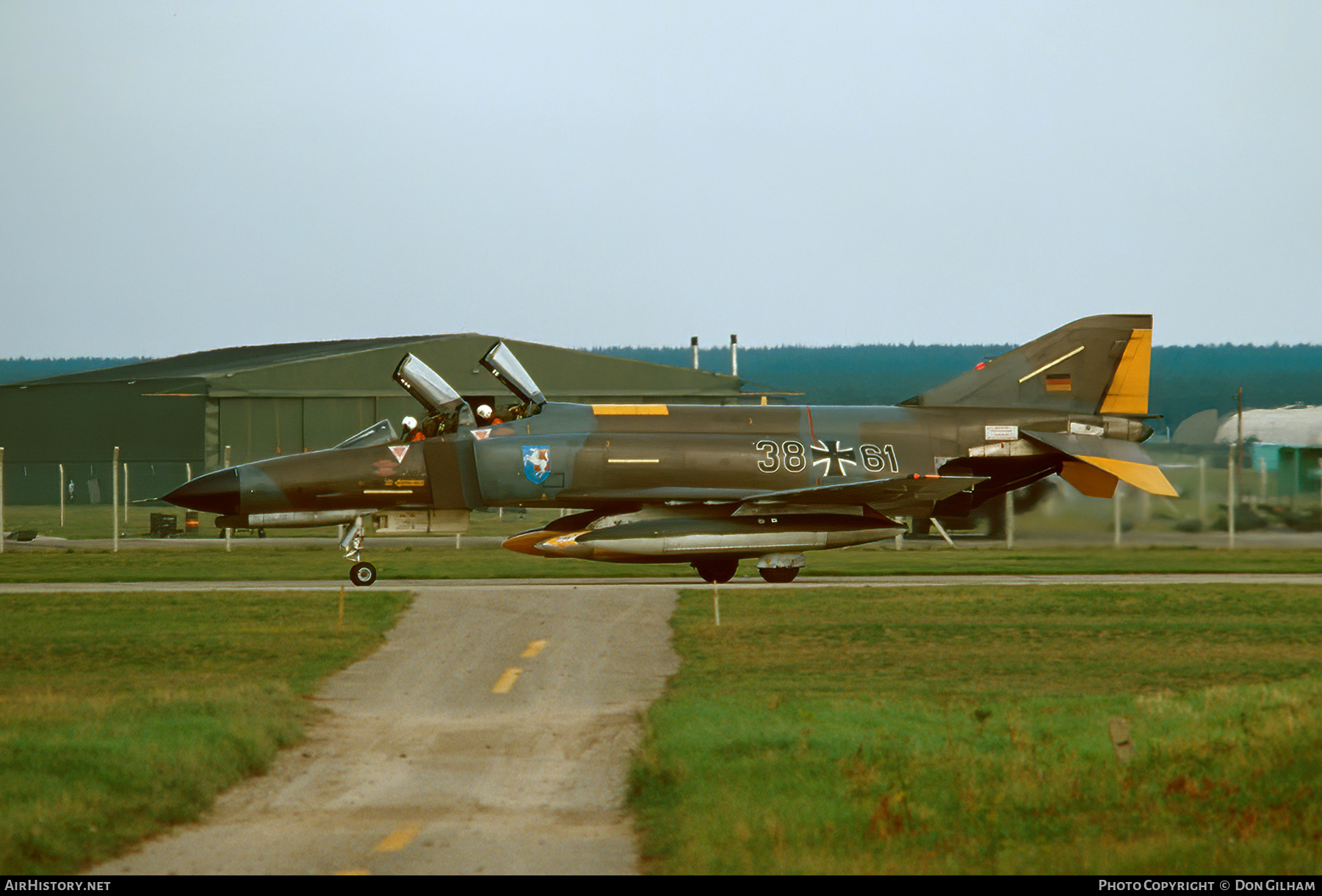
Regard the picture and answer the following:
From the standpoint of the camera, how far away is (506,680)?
48.6ft

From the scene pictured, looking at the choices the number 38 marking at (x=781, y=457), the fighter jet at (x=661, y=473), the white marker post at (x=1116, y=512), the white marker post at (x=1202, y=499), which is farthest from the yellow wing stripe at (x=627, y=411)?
the white marker post at (x=1202, y=499)

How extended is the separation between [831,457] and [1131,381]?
6433mm

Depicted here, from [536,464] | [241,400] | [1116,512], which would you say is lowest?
[1116,512]

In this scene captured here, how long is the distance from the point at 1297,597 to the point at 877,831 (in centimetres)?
1683

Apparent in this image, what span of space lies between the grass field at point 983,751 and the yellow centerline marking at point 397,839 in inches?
57.5

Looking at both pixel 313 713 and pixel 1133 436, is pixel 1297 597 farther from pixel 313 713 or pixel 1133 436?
pixel 313 713

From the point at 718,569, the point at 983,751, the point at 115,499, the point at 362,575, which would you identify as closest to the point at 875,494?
the point at 718,569

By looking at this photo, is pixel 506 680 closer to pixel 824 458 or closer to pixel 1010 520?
pixel 824 458

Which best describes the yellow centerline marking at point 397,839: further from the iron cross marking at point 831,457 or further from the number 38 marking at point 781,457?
the iron cross marking at point 831,457

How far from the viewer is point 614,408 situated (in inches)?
960

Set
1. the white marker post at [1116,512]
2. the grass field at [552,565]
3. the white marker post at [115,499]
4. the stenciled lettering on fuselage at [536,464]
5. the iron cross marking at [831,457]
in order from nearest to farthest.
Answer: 1. the stenciled lettering on fuselage at [536,464]
2. the iron cross marking at [831,457]
3. the grass field at [552,565]
4. the white marker post at [1116,512]
5. the white marker post at [115,499]

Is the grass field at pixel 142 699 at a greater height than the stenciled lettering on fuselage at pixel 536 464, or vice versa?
the stenciled lettering on fuselage at pixel 536 464

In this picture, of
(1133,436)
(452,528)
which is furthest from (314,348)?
(1133,436)

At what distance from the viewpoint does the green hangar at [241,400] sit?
1970 inches
